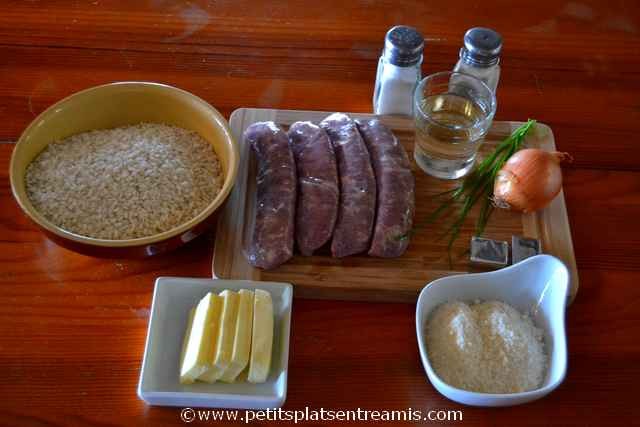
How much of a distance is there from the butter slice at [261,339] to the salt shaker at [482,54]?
2.67 feet

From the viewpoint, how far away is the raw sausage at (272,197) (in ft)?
4.29

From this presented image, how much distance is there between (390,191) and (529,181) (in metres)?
0.32

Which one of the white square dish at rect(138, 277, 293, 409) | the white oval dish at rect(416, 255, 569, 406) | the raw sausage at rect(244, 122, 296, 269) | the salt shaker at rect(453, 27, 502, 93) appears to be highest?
the salt shaker at rect(453, 27, 502, 93)

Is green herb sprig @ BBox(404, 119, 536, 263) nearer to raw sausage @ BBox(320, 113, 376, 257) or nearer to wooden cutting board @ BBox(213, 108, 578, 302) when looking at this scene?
wooden cutting board @ BBox(213, 108, 578, 302)

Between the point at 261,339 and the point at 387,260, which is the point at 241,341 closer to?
the point at 261,339

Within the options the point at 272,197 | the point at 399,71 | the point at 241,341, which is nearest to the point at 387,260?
the point at 272,197

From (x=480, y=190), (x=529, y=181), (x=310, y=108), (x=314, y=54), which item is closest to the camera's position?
(x=529, y=181)

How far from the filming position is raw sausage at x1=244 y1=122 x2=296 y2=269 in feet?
4.29

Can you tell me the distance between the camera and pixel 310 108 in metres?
1.70

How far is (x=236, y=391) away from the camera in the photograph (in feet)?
3.73

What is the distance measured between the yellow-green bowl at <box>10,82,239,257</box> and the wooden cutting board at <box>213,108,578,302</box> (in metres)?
0.10

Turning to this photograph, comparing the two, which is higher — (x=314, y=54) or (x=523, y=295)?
(x=314, y=54)

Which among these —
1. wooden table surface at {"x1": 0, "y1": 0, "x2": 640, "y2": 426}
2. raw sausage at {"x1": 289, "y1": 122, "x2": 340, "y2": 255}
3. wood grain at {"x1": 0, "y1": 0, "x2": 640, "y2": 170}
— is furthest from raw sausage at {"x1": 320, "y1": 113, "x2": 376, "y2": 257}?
wood grain at {"x1": 0, "y1": 0, "x2": 640, "y2": 170}

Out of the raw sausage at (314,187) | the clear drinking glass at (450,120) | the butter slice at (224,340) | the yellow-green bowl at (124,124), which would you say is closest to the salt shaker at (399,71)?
the clear drinking glass at (450,120)
